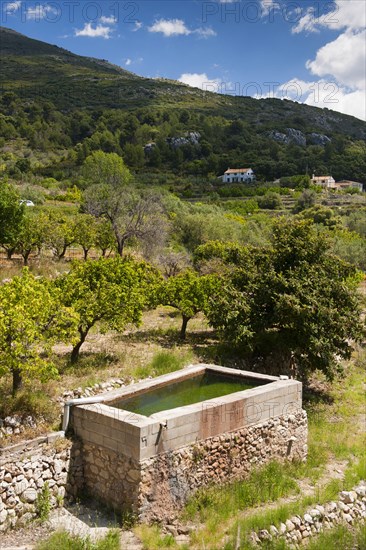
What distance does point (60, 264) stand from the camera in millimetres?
23828

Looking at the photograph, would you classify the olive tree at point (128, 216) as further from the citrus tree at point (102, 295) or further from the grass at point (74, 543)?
the grass at point (74, 543)

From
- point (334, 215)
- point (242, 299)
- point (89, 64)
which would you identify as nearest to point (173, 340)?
point (242, 299)

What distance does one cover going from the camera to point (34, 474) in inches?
357

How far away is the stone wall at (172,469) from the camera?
890 cm

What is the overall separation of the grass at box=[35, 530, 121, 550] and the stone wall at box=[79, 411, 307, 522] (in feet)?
2.75

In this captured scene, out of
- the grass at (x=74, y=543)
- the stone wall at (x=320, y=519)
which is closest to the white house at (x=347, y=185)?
the stone wall at (x=320, y=519)

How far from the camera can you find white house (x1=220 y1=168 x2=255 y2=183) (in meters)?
81.5

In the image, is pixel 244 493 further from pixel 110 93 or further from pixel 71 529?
pixel 110 93

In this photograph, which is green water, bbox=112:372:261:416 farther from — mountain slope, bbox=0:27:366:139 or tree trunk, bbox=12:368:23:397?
→ mountain slope, bbox=0:27:366:139

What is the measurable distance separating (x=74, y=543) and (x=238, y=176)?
78.4 meters

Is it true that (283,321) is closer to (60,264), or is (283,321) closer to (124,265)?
(124,265)

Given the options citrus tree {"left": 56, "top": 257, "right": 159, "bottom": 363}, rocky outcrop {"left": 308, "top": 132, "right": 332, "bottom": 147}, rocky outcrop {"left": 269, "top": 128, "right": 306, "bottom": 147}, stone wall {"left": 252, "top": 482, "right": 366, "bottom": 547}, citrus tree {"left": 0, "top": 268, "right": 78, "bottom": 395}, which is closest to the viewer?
stone wall {"left": 252, "top": 482, "right": 366, "bottom": 547}

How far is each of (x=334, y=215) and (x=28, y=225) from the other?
38526 millimetres

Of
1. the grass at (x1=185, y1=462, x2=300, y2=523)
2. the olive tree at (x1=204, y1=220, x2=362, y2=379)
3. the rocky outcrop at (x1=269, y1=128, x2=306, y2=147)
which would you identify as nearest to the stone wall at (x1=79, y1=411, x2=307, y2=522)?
the grass at (x1=185, y1=462, x2=300, y2=523)
